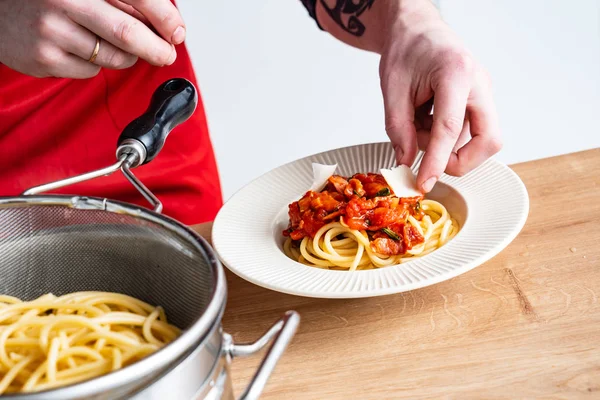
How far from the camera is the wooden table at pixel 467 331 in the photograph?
108 centimetres

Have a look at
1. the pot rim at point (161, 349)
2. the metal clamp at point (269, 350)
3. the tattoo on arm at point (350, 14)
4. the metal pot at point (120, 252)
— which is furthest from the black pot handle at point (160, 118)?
the tattoo on arm at point (350, 14)

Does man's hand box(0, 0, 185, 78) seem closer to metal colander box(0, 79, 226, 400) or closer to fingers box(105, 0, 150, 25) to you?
fingers box(105, 0, 150, 25)

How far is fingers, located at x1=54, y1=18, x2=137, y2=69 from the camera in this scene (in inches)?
54.6

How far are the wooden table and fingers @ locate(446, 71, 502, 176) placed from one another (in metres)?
0.18

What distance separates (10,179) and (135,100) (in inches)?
14.7

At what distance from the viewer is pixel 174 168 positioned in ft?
6.40

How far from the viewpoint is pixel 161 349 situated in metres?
0.74

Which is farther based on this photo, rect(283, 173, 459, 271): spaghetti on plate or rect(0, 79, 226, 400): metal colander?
rect(283, 173, 459, 271): spaghetti on plate

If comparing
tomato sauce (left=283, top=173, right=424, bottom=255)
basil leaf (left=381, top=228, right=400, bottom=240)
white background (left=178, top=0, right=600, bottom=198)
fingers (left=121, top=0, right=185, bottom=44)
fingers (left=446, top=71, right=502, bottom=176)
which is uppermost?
fingers (left=121, top=0, right=185, bottom=44)

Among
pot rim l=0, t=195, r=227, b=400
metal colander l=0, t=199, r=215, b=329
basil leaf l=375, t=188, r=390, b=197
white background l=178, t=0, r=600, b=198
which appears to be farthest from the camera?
white background l=178, t=0, r=600, b=198

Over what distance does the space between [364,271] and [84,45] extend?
685mm

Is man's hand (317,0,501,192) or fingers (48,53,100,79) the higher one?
fingers (48,53,100,79)

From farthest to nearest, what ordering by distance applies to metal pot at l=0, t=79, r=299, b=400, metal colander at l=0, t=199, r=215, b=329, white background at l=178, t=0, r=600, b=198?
white background at l=178, t=0, r=600, b=198, metal colander at l=0, t=199, r=215, b=329, metal pot at l=0, t=79, r=299, b=400

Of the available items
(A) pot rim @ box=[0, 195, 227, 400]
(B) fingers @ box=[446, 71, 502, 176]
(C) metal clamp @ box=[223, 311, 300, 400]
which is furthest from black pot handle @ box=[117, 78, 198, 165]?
(B) fingers @ box=[446, 71, 502, 176]
